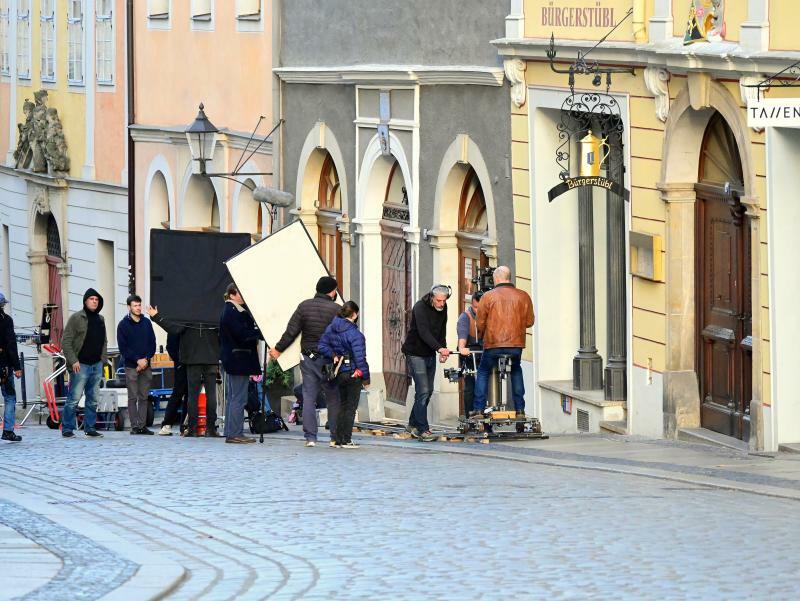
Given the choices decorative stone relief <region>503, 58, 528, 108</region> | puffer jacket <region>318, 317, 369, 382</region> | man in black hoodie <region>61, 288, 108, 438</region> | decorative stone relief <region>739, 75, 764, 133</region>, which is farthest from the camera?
decorative stone relief <region>503, 58, 528, 108</region>

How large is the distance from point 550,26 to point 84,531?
1012 cm

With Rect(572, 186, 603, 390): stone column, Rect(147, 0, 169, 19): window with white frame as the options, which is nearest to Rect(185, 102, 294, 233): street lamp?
Rect(147, 0, 169, 19): window with white frame

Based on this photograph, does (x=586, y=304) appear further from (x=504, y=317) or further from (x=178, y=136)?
(x=178, y=136)

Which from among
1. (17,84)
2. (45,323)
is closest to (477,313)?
(45,323)

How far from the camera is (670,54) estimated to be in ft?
60.2

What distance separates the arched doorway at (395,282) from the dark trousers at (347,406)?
6.88 metres

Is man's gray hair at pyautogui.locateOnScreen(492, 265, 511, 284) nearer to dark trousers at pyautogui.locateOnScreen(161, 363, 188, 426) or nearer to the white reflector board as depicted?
the white reflector board

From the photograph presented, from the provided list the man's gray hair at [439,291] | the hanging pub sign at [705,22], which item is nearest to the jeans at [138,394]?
the man's gray hair at [439,291]

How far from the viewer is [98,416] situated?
83.4 ft

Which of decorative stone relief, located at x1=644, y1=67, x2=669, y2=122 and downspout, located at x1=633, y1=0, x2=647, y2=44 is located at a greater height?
downspout, located at x1=633, y1=0, x2=647, y2=44

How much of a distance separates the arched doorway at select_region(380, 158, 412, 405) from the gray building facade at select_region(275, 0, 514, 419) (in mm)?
25

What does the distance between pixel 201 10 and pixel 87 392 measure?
442 inches

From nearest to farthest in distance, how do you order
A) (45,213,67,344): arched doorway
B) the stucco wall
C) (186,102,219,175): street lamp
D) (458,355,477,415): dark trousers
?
1. (458,355,477,415): dark trousers
2. the stucco wall
3. (186,102,219,175): street lamp
4. (45,213,67,344): arched doorway

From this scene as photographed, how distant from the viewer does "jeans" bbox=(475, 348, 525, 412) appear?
2023 cm
